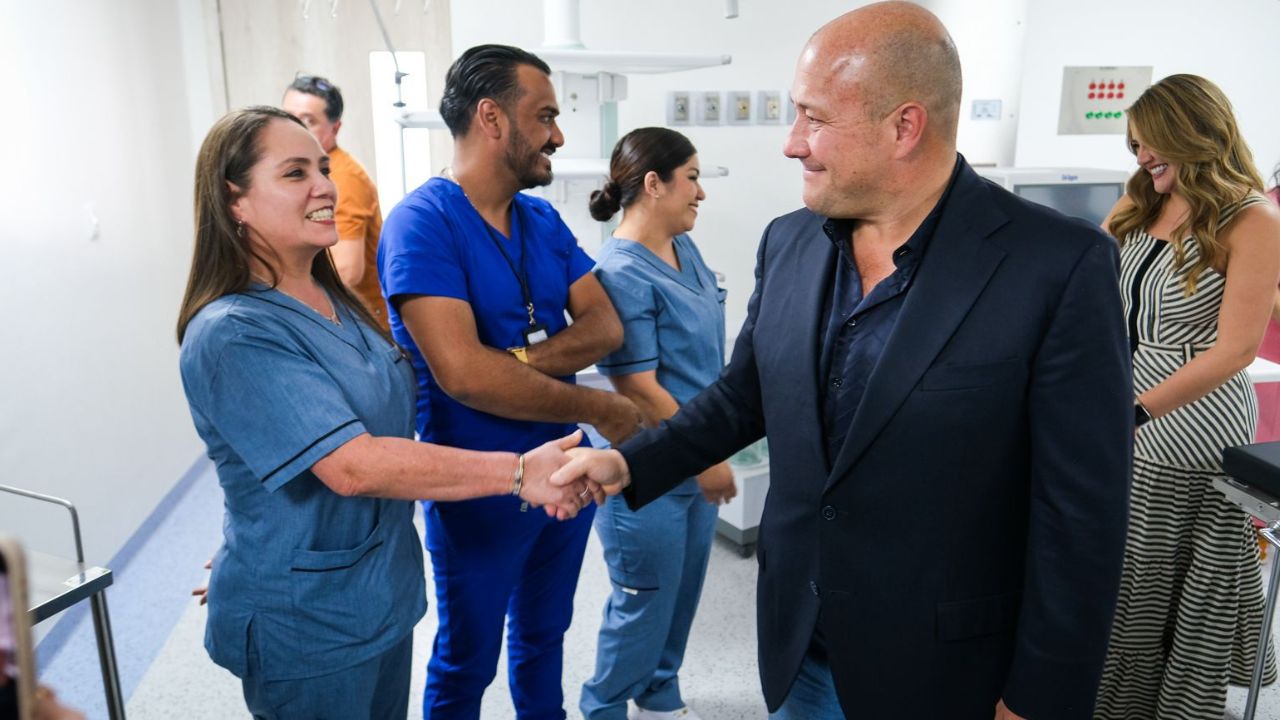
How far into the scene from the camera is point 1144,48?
5.13 meters

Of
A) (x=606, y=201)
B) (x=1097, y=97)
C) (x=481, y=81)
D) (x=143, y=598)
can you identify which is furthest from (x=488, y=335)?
(x=1097, y=97)

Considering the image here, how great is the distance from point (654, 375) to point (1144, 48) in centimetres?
460

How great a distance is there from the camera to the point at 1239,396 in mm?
2049

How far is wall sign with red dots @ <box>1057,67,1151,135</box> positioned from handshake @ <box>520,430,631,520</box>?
460 cm

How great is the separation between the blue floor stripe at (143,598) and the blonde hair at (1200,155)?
Answer: 2.83 m

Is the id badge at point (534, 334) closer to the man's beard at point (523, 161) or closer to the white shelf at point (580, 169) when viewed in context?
Answer: the man's beard at point (523, 161)

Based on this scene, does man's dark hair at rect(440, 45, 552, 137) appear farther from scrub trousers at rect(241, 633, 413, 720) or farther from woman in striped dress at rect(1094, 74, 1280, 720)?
woman in striped dress at rect(1094, 74, 1280, 720)

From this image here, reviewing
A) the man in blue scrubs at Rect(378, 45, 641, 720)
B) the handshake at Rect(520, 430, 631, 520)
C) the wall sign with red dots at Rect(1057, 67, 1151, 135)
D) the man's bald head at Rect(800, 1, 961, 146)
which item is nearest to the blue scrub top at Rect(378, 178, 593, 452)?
the man in blue scrubs at Rect(378, 45, 641, 720)

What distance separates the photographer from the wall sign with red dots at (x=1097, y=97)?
4.92 metres

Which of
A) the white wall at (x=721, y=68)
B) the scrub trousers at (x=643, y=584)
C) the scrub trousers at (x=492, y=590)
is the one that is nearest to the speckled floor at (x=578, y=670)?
the scrub trousers at (x=643, y=584)

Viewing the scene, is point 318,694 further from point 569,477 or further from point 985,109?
point 985,109

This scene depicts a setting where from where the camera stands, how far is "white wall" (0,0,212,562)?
101 inches

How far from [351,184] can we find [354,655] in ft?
6.05

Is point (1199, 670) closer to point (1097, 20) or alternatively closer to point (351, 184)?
point (351, 184)
